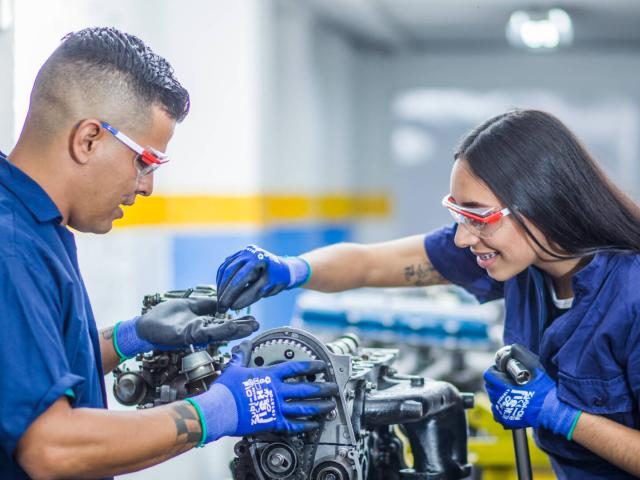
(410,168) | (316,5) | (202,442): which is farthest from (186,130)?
(410,168)

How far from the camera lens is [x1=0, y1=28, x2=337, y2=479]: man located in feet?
4.34

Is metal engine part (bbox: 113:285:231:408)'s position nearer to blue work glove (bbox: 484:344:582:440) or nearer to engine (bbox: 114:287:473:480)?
engine (bbox: 114:287:473:480)

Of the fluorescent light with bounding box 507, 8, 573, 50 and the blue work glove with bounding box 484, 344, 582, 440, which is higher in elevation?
the fluorescent light with bounding box 507, 8, 573, 50

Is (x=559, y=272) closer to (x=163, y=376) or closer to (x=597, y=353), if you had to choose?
(x=597, y=353)

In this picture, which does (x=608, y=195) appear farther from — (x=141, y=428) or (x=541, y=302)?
(x=141, y=428)

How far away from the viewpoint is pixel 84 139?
59.1 inches

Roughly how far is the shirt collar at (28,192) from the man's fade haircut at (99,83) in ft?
0.31

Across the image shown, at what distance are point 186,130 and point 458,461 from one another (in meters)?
3.02

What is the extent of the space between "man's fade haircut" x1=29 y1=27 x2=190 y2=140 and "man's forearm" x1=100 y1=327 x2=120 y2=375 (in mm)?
599

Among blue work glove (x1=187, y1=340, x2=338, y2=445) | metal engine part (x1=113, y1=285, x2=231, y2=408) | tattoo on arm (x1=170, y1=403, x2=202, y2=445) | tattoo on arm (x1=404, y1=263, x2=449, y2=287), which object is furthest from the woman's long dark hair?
tattoo on arm (x1=170, y1=403, x2=202, y2=445)

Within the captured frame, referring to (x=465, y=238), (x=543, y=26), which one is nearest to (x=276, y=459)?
(x=465, y=238)

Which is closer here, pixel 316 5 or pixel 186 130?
pixel 186 130

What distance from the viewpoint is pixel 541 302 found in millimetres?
2014

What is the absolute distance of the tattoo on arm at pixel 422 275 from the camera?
7.77ft
